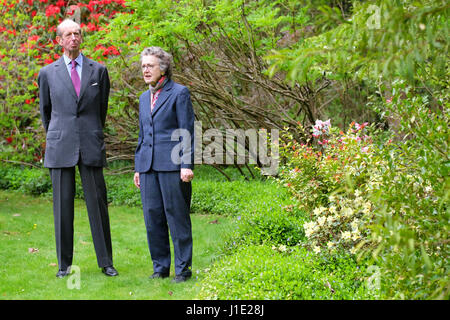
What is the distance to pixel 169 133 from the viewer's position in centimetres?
462

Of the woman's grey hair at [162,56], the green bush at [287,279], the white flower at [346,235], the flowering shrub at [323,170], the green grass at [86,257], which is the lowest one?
the green grass at [86,257]

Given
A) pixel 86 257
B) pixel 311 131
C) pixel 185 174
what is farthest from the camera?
pixel 311 131

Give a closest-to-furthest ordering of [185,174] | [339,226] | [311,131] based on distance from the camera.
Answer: [185,174] < [339,226] < [311,131]

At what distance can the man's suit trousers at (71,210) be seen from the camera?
481 centimetres

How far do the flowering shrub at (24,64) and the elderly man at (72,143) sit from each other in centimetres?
376

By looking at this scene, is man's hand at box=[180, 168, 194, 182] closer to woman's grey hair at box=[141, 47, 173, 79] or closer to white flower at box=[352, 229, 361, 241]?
woman's grey hair at box=[141, 47, 173, 79]

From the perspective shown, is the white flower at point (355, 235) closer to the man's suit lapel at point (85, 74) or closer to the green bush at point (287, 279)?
the green bush at point (287, 279)

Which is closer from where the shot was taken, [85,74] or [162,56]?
[162,56]

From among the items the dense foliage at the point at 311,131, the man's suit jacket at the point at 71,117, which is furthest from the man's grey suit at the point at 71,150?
the dense foliage at the point at 311,131

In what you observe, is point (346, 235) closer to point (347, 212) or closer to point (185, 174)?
point (347, 212)

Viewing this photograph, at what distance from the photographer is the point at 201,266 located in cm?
518

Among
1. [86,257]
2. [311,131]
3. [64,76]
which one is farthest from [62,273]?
[311,131]

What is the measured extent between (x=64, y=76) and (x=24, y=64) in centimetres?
532
